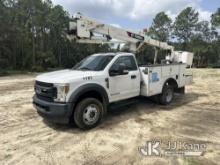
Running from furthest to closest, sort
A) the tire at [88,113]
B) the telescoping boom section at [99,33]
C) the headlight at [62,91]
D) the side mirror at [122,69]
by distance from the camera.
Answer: the telescoping boom section at [99,33]
the side mirror at [122,69]
the tire at [88,113]
the headlight at [62,91]

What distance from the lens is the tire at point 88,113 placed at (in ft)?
17.0

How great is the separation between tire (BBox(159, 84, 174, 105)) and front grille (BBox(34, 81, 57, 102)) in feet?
13.1

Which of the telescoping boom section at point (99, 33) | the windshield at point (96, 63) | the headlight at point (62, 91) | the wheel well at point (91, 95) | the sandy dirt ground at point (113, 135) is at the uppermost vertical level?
the telescoping boom section at point (99, 33)

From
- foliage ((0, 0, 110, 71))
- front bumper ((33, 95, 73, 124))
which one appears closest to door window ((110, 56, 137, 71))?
front bumper ((33, 95, 73, 124))

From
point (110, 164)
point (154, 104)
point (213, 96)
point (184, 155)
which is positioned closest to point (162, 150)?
point (184, 155)

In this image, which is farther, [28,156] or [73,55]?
[73,55]

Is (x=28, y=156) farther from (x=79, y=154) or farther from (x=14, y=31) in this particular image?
(x=14, y=31)

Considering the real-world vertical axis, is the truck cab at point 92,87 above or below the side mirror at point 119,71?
below

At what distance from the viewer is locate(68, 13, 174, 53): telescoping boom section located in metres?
6.73

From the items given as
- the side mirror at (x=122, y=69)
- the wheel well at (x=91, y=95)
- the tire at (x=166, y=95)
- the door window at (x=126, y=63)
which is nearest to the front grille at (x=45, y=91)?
the wheel well at (x=91, y=95)

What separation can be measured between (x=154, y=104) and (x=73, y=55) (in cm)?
3441

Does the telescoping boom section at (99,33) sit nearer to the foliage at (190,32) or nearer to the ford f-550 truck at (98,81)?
the ford f-550 truck at (98,81)

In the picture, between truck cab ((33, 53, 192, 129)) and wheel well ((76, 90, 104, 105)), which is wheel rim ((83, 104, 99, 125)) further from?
wheel well ((76, 90, 104, 105))

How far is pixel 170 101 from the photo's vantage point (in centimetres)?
808
